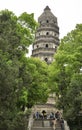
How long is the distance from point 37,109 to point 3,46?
28.0m

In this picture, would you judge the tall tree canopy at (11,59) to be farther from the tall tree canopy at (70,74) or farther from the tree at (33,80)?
the tall tree canopy at (70,74)

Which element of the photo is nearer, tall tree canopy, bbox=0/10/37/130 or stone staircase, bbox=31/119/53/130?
tall tree canopy, bbox=0/10/37/130

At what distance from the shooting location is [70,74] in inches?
1049

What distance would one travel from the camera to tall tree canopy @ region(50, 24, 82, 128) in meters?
24.4

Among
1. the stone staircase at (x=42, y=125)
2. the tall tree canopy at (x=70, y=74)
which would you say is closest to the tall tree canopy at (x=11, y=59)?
the tall tree canopy at (x=70, y=74)

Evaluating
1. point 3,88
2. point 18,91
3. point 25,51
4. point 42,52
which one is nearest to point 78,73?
point 25,51

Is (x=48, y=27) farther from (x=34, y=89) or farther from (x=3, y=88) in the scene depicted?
(x=3, y=88)

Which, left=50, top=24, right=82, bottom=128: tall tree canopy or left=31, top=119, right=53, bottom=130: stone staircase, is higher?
left=50, top=24, right=82, bottom=128: tall tree canopy

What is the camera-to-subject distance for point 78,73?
25781mm

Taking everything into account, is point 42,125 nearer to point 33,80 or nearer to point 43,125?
point 43,125

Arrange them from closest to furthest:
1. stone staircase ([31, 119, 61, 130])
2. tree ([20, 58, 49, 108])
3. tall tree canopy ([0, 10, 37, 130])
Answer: tall tree canopy ([0, 10, 37, 130])
tree ([20, 58, 49, 108])
stone staircase ([31, 119, 61, 130])

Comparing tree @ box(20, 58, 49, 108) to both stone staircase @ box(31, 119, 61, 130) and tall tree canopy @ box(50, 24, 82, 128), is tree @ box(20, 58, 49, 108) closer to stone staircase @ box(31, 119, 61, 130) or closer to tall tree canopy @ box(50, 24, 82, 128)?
tall tree canopy @ box(50, 24, 82, 128)

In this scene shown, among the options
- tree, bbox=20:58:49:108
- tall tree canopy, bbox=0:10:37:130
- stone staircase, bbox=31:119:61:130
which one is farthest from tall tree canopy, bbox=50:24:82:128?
tall tree canopy, bbox=0:10:37:130

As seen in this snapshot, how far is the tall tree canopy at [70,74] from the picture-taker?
960 inches
